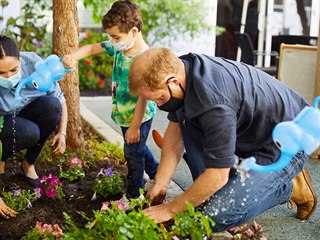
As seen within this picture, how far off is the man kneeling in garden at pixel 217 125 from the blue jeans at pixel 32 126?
1.00 m

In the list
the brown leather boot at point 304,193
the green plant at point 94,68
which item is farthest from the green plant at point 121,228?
the green plant at point 94,68


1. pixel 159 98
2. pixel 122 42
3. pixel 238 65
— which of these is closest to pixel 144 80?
pixel 159 98

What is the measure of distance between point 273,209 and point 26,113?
1.66 metres

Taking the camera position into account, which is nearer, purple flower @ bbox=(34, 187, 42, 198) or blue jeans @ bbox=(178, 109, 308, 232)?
blue jeans @ bbox=(178, 109, 308, 232)

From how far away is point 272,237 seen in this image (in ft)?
9.46

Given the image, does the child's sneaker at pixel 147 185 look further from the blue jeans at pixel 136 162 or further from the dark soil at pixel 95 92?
the dark soil at pixel 95 92

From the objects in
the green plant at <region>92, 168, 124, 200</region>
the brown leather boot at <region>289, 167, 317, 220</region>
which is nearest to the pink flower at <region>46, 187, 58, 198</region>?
the green plant at <region>92, 168, 124, 200</region>

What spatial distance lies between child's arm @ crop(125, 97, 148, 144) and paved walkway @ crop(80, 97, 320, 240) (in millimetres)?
504

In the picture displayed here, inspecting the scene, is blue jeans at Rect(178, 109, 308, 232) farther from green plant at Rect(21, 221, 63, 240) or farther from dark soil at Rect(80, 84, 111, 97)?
dark soil at Rect(80, 84, 111, 97)

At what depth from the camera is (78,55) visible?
133 inches

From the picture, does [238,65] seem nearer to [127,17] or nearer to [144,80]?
[144,80]

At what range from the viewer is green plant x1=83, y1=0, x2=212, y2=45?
852 cm

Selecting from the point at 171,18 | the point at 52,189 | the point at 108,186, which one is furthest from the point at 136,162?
the point at 171,18

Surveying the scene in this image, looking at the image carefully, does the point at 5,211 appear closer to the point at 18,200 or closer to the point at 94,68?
the point at 18,200
